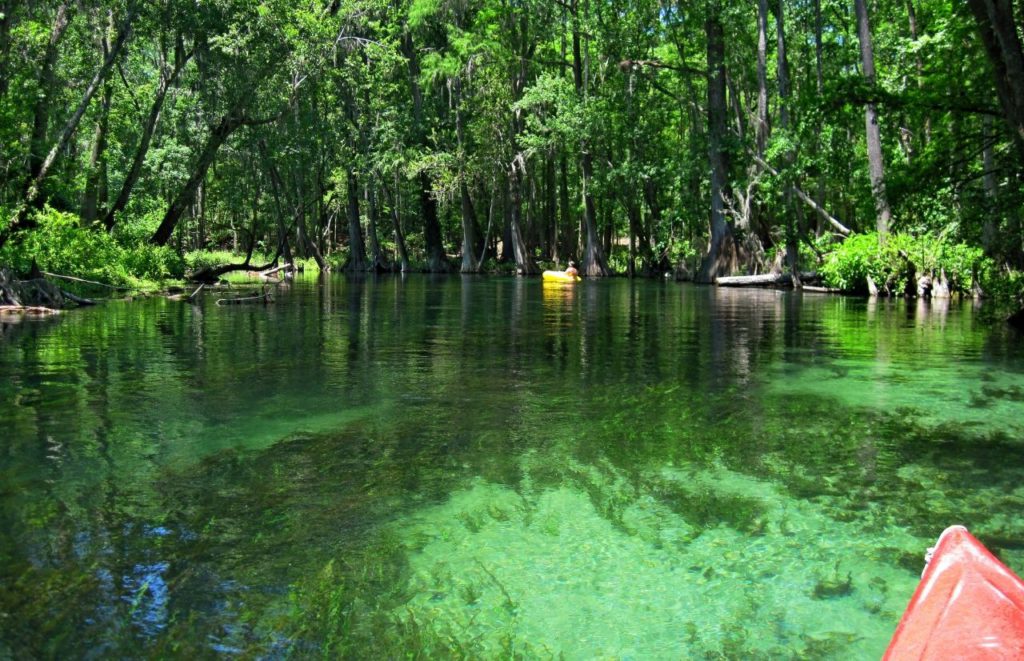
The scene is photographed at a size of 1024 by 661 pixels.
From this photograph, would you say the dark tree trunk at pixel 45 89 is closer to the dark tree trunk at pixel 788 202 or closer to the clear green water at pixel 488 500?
the clear green water at pixel 488 500

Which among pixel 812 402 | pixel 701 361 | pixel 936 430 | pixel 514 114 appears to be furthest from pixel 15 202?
pixel 514 114

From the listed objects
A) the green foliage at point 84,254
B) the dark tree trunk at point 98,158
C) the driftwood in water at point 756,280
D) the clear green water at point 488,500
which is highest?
the dark tree trunk at point 98,158

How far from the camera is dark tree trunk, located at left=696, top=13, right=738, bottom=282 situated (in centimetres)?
3625

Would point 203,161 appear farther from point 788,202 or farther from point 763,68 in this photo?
point 788,202

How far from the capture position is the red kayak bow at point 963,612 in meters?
2.46

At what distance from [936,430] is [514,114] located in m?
41.8

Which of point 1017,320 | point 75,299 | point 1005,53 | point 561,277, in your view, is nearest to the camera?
point 1005,53

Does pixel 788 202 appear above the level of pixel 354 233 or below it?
below

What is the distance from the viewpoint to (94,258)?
86.6 ft

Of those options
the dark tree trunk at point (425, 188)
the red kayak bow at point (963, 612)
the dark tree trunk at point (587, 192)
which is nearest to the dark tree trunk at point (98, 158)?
the dark tree trunk at point (425, 188)

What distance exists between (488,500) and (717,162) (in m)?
34.0

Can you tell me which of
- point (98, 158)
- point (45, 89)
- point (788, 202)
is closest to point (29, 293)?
point (45, 89)

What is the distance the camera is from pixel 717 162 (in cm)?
3741

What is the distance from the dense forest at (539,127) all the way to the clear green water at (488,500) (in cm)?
532
